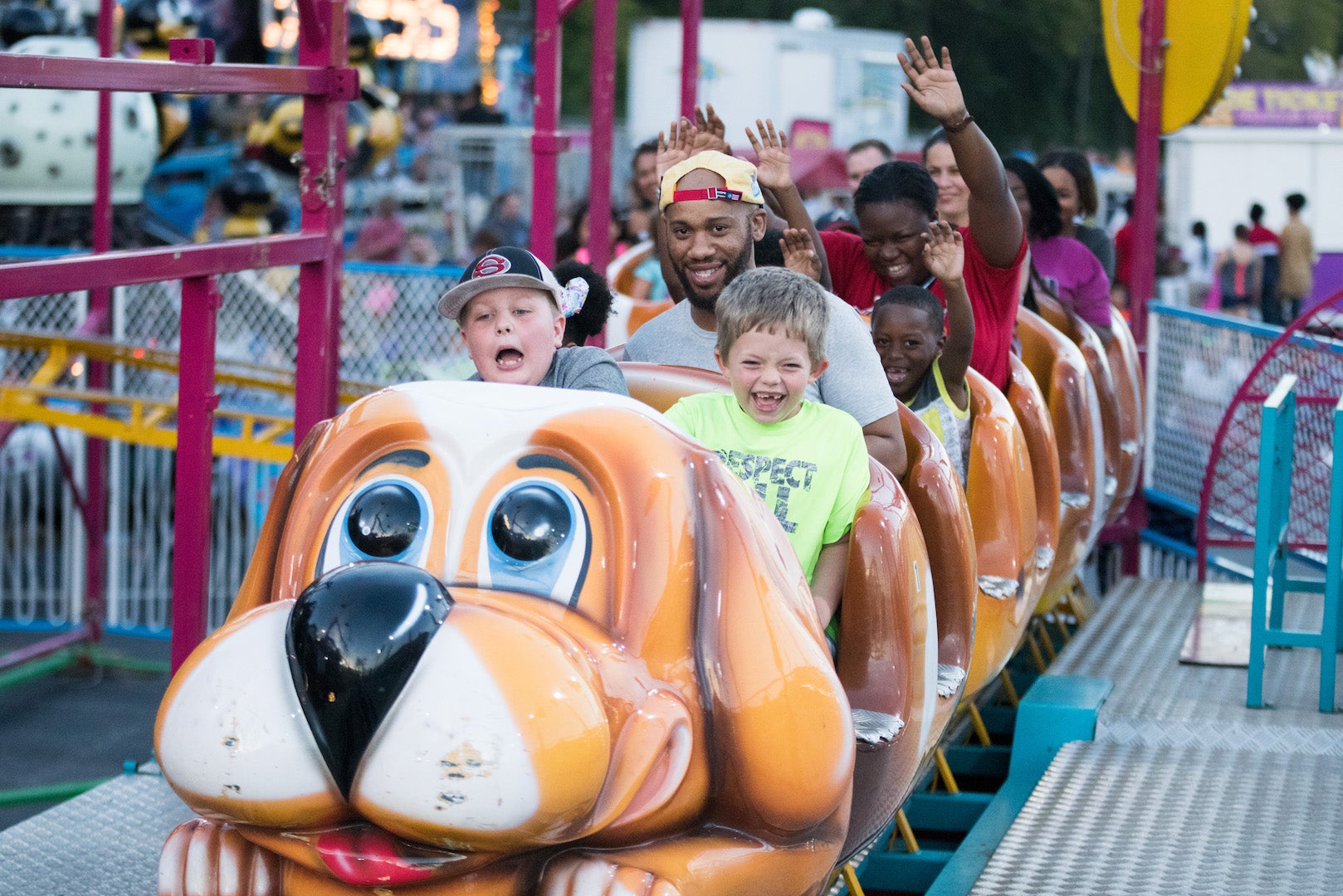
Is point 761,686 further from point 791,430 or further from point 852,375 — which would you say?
point 852,375

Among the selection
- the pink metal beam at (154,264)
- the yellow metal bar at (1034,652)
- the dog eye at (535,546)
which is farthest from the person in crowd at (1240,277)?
the dog eye at (535,546)

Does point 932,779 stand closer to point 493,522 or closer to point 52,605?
point 493,522

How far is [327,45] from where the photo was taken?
3686 mm

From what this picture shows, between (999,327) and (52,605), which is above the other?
→ (999,327)

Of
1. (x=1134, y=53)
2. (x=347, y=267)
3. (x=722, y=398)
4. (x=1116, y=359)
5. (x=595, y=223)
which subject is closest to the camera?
(x=722, y=398)

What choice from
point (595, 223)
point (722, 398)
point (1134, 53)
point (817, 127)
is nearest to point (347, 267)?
point (595, 223)

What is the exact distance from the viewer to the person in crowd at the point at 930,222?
3.77 meters

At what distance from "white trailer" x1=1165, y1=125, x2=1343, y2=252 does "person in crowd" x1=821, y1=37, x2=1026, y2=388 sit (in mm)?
17199

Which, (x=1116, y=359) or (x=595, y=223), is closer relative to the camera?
(x=595, y=223)

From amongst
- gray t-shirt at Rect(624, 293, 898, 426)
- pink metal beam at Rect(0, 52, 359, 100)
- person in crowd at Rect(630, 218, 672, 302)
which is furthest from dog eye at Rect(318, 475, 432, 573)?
person in crowd at Rect(630, 218, 672, 302)

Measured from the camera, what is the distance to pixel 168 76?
3.08 metres

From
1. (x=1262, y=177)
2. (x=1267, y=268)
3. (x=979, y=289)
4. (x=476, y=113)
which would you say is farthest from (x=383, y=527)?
(x=1262, y=177)

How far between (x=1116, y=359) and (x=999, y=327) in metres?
1.86

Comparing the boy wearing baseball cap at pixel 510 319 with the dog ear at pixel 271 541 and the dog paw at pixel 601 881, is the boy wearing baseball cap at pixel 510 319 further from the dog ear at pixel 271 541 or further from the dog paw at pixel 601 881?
the dog paw at pixel 601 881
